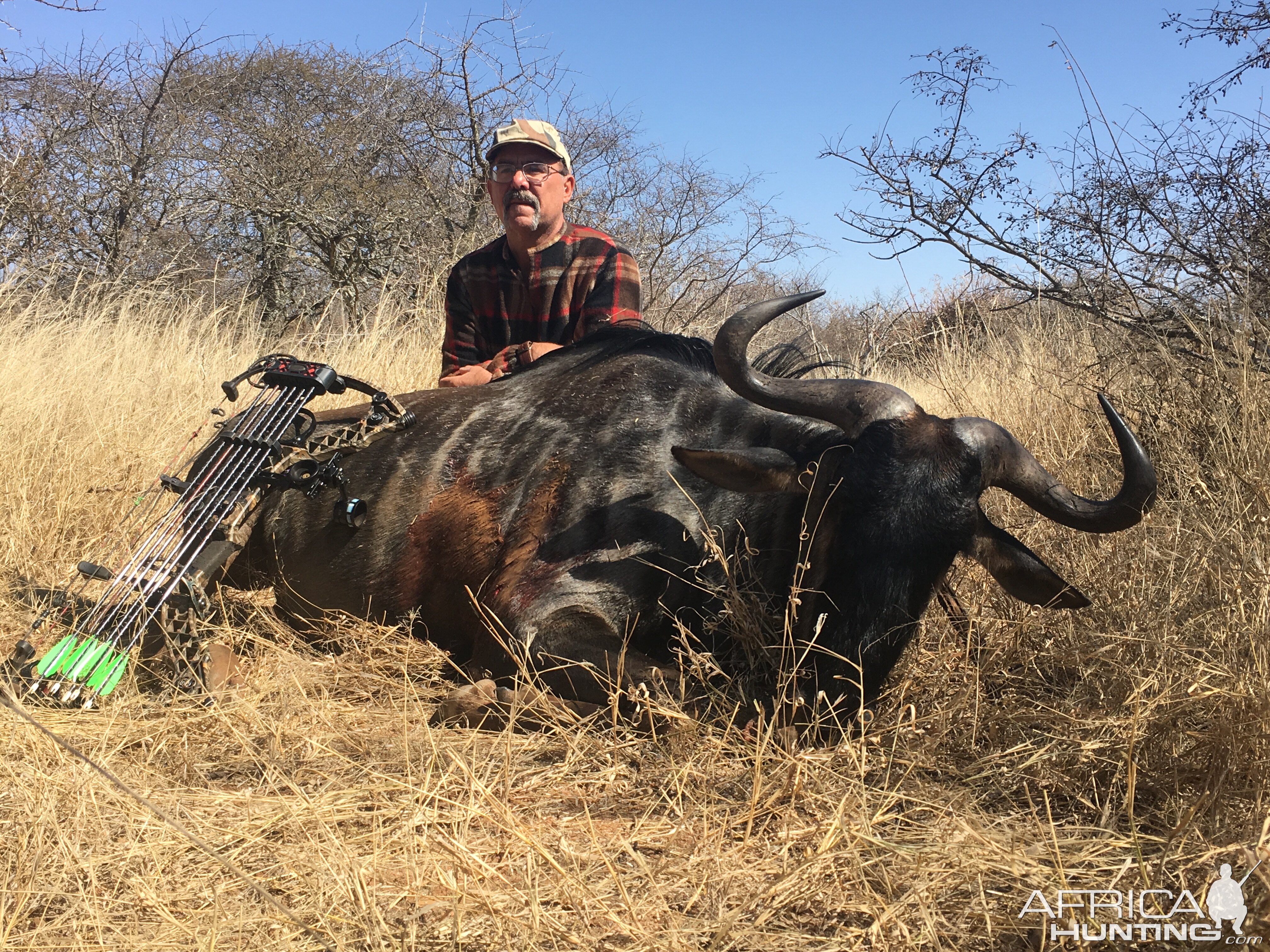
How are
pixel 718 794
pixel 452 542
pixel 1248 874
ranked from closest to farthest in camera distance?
pixel 1248 874
pixel 718 794
pixel 452 542

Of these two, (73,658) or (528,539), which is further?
(528,539)

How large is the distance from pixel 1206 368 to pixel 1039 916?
10.6 feet

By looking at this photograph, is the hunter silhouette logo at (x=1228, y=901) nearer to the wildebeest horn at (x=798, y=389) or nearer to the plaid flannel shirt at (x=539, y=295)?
the wildebeest horn at (x=798, y=389)

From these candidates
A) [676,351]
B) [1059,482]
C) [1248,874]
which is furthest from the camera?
[676,351]

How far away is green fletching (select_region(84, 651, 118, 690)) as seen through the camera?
2764 millimetres

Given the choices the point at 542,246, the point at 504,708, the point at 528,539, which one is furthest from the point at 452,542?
the point at 542,246

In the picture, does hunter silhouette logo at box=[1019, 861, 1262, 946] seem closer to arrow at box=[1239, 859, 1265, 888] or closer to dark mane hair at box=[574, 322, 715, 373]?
arrow at box=[1239, 859, 1265, 888]

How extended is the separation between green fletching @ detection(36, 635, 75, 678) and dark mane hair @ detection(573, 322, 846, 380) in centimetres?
213

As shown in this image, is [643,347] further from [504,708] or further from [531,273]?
[504,708]

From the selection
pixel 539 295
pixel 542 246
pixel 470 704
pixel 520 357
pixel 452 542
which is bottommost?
pixel 470 704

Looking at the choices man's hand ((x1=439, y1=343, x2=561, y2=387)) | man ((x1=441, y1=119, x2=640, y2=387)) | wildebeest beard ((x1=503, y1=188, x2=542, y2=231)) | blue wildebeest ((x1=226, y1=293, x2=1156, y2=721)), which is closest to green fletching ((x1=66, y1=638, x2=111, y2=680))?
blue wildebeest ((x1=226, y1=293, x2=1156, y2=721))

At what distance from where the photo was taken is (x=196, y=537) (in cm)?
326

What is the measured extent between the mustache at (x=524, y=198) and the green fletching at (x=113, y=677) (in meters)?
3.11

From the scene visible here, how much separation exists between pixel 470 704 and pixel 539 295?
9.75 ft
